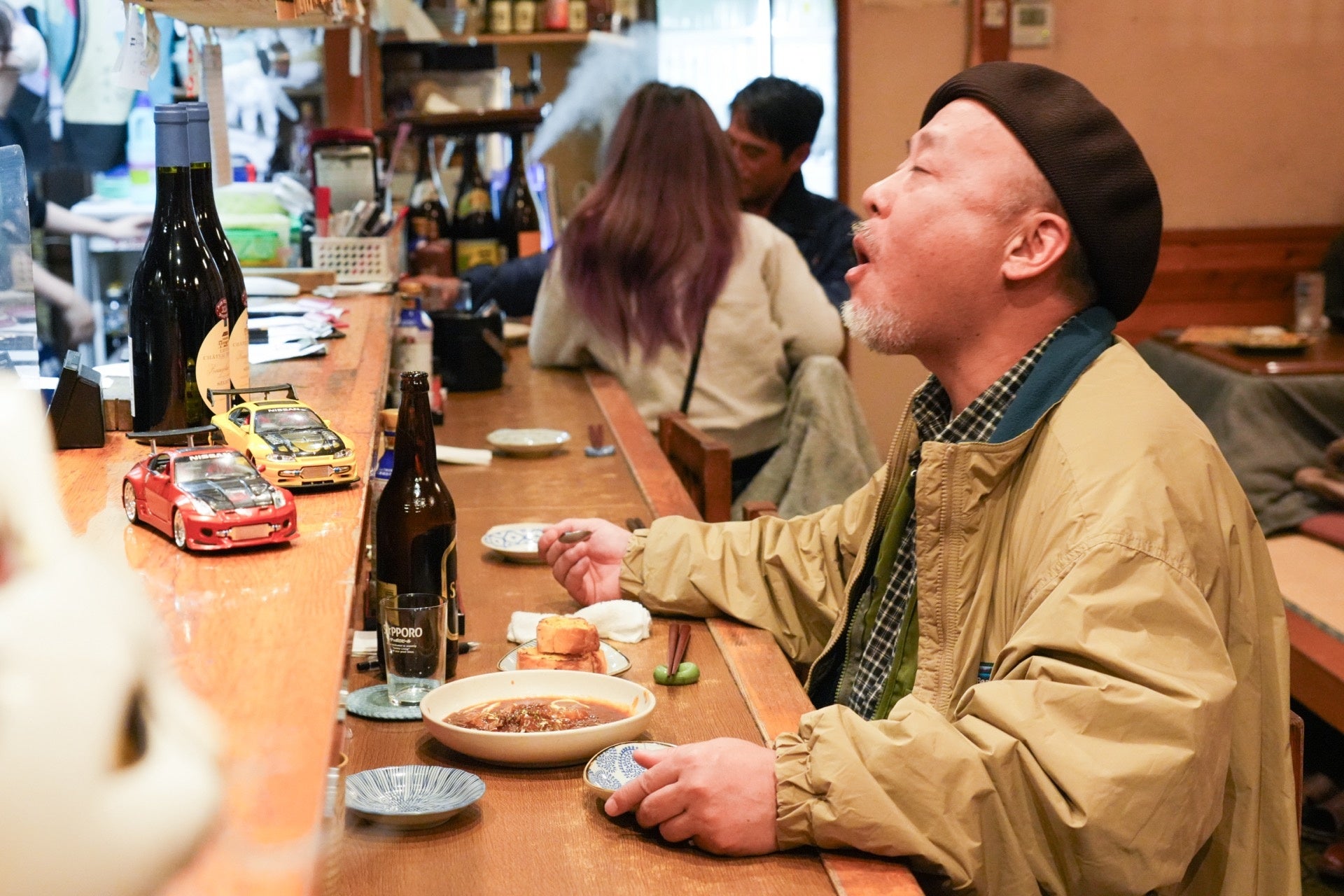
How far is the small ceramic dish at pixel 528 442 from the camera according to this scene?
2.71 m

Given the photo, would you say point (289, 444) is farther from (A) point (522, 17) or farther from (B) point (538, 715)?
(A) point (522, 17)

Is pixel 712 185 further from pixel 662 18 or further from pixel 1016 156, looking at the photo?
pixel 662 18

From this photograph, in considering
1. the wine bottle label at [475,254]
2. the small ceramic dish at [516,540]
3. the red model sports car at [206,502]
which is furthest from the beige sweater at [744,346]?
the red model sports car at [206,502]

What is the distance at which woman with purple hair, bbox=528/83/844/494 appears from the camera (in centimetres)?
323

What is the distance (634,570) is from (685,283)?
1.54m

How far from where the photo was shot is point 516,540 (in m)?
2.06

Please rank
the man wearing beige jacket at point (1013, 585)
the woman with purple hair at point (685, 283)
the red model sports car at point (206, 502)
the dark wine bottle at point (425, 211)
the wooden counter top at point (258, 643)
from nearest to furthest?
the wooden counter top at point (258, 643) < the red model sports car at point (206, 502) < the man wearing beige jacket at point (1013, 585) < the woman with purple hair at point (685, 283) < the dark wine bottle at point (425, 211)

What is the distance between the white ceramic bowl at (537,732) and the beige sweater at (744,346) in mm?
1820

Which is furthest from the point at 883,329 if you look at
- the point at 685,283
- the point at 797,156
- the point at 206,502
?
the point at 797,156

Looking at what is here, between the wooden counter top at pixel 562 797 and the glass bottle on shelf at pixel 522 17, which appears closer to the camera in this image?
the wooden counter top at pixel 562 797

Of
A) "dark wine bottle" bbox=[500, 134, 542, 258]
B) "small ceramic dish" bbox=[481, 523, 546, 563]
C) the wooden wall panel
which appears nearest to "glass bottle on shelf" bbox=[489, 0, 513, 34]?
"dark wine bottle" bbox=[500, 134, 542, 258]

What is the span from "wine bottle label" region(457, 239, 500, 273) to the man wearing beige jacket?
2.41 m

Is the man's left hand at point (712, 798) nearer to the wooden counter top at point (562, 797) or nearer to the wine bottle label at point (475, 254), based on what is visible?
the wooden counter top at point (562, 797)

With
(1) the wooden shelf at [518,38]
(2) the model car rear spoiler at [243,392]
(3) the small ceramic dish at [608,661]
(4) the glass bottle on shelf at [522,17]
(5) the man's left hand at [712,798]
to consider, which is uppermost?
(4) the glass bottle on shelf at [522,17]
